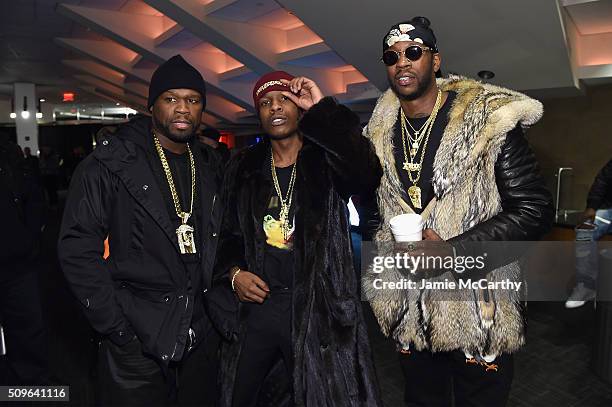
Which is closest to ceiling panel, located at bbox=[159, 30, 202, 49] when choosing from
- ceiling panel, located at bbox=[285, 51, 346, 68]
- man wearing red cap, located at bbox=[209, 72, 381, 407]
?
ceiling panel, located at bbox=[285, 51, 346, 68]

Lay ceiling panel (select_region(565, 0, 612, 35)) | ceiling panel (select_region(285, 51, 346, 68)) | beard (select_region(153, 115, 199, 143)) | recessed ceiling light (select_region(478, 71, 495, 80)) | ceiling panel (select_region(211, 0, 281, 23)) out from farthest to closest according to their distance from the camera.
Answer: ceiling panel (select_region(285, 51, 346, 68))
ceiling panel (select_region(211, 0, 281, 23))
recessed ceiling light (select_region(478, 71, 495, 80))
ceiling panel (select_region(565, 0, 612, 35))
beard (select_region(153, 115, 199, 143))

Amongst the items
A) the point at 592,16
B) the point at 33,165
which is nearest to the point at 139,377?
the point at 33,165

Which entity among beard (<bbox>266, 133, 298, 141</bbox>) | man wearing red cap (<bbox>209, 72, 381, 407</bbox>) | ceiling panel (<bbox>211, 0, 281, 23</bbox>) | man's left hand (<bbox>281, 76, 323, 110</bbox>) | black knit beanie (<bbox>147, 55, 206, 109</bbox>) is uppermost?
ceiling panel (<bbox>211, 0, 281, 23</bbox>)

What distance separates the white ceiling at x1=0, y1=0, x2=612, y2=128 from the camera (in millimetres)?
5965

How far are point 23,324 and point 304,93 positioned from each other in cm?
268

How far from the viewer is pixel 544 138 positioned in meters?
8.48

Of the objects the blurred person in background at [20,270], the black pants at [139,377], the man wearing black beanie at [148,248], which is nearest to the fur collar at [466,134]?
the man wearing black beanie at [148,248]

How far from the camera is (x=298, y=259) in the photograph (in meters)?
2.16

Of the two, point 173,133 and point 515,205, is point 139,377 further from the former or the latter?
point 515,205

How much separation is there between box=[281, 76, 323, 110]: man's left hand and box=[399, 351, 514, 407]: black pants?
3.80 feet

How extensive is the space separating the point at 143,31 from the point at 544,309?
9.91m

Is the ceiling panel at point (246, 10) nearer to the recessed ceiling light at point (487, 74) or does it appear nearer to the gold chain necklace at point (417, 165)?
the recessed ceiling light at point (487, 74)

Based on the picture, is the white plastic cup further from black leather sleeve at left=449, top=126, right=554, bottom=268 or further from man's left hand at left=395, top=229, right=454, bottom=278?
black leather sleeve at left=449, top=126, right=554, bottom=268

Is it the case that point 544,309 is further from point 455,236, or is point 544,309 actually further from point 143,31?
point 143,31
